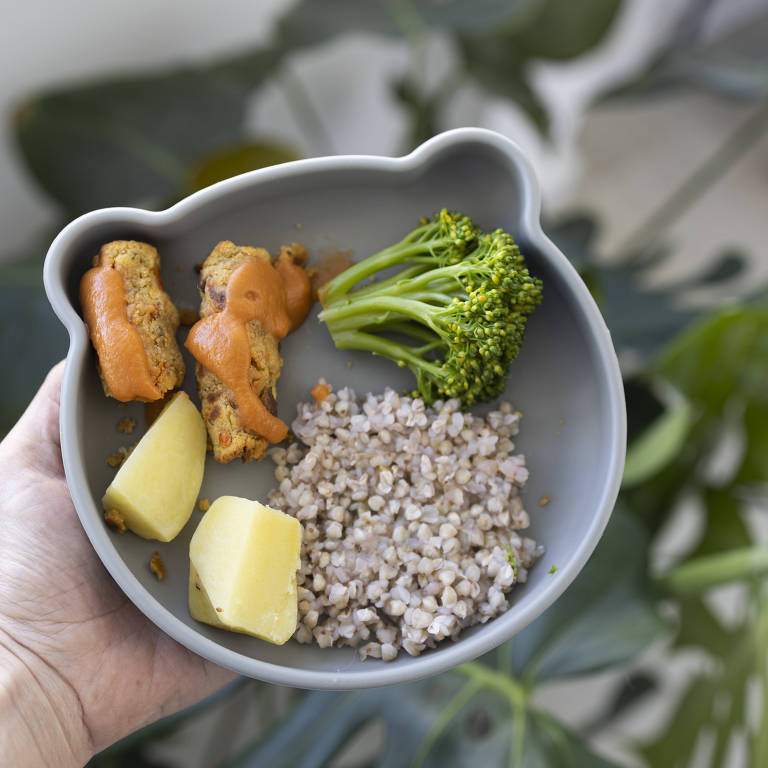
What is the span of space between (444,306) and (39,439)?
0.62 meters

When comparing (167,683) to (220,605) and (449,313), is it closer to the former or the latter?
(220,605)

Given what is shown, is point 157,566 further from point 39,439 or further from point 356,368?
point 356,368

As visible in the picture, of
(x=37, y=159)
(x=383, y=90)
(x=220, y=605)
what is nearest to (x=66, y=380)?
(x=220, y=605)

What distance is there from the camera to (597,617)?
1451 mm

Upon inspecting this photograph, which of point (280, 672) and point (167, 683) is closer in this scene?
point (280, 672)

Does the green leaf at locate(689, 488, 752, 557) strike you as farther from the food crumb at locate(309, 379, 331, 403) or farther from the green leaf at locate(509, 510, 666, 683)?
the food crumb at locate(309, 379, 331, 403)

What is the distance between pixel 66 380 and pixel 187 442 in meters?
0.17

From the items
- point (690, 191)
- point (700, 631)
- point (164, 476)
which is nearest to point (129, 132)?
point (164, 476)

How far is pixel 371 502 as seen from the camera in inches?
42.1

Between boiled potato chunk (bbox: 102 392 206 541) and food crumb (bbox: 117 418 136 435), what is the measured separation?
Result: 0.15 feet

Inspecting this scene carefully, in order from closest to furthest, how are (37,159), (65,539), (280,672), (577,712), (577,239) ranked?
(280,672) < (65,539) < (37,159) < (577,239) < (577,712)

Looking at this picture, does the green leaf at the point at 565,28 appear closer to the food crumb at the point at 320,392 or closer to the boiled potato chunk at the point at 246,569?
the food crumb at the point at 320,392

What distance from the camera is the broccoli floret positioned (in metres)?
1.01

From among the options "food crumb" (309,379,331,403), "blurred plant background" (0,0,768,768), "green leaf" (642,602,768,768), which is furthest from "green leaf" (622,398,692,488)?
"food crumb" (309,379,331,403)
